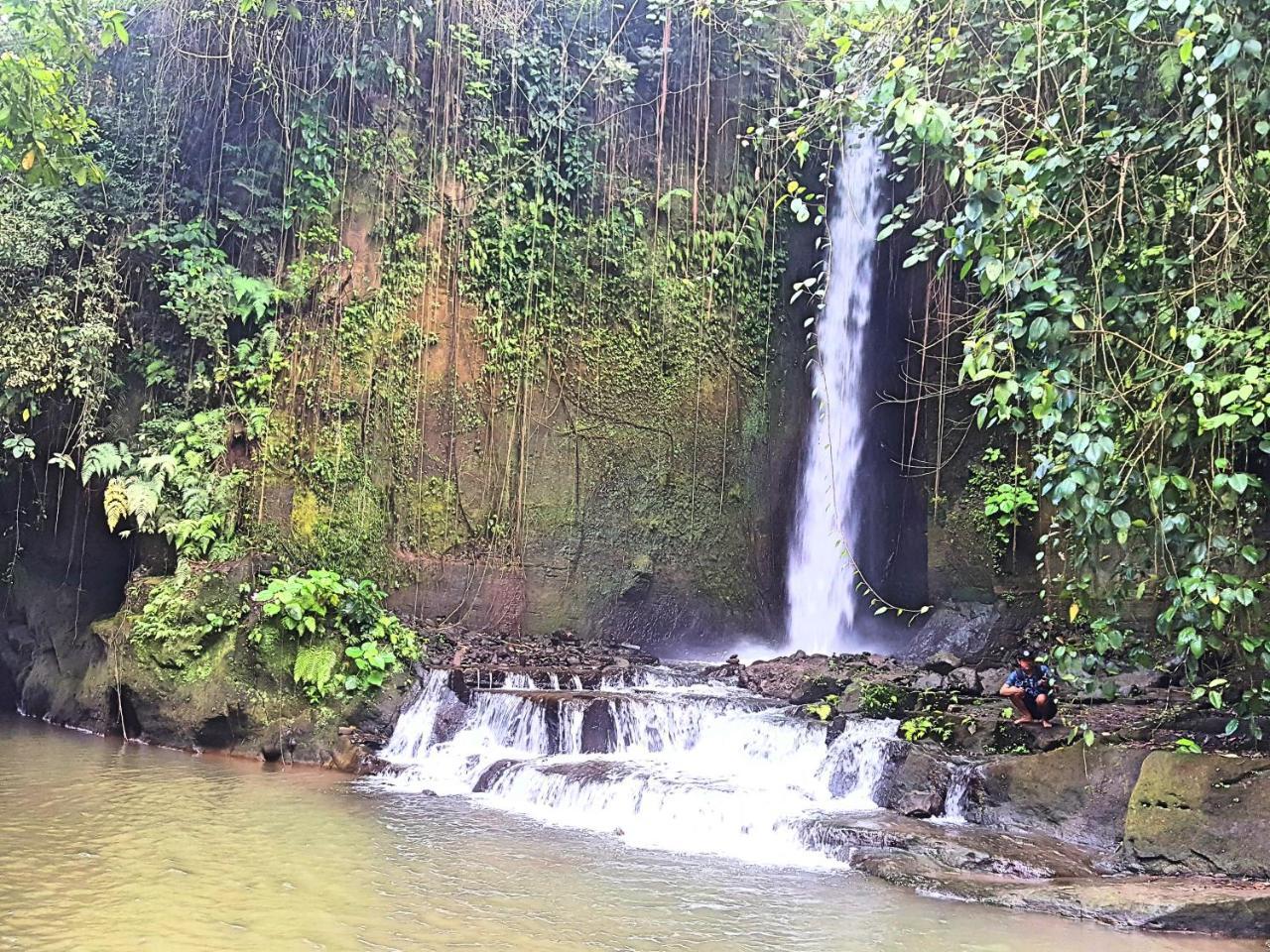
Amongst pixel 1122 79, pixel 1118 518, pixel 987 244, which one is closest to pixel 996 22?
pixel 1122 79

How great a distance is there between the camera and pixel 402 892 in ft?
17.4

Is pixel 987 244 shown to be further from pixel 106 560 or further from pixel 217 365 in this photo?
pixel 106 560

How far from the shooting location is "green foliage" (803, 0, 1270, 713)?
17.9 ft

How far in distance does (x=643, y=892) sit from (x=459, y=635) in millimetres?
6107

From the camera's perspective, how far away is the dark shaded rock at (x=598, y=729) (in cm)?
837

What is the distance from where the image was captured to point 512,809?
730 cm

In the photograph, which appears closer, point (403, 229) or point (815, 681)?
point (815, 681)

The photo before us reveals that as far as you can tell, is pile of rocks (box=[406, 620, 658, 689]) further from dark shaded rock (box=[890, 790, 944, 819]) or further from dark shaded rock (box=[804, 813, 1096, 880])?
dark shaded rock (box=[804, 813, 1096, 880])

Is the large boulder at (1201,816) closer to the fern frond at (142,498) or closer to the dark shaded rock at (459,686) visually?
the dark shaded rock at (459,686)

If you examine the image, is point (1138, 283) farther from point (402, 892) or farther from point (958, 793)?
point (402, 892)

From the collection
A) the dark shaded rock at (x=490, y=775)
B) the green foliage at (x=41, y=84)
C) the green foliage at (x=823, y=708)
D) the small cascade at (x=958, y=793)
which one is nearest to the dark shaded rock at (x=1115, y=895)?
the small cascade at (x=958, y=793)

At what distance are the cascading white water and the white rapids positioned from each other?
4.39 meters

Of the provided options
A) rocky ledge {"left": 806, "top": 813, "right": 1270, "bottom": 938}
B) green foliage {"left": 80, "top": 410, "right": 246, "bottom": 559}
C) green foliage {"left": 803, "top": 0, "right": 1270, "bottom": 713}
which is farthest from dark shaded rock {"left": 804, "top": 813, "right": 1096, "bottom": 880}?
green foliage {"left": 80, "top": 410, "right": 246, "bottom": 559}

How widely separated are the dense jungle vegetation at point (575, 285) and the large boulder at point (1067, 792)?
2.49 feet
